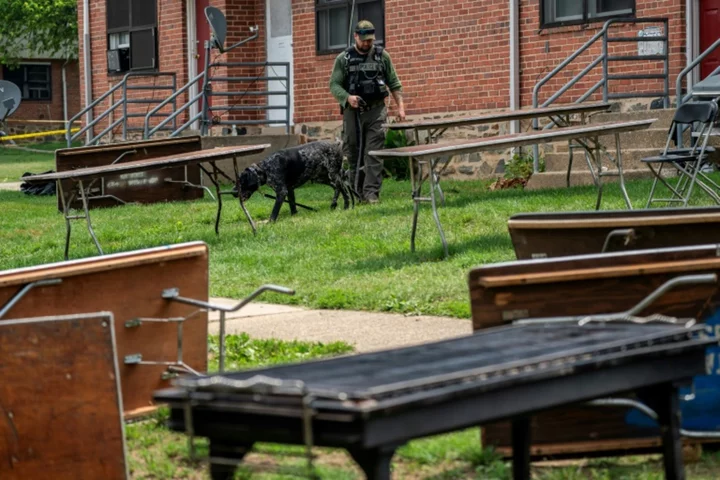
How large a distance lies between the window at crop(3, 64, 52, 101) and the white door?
24.9 meters

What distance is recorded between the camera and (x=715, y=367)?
15.7 ft

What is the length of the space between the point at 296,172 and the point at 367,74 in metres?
1.38

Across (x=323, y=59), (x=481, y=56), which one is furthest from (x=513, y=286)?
(x=323, y=59)

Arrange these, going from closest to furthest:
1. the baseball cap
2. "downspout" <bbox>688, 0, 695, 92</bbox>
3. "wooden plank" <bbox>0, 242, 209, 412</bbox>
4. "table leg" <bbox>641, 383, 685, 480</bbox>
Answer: "table leg" <bbox>641, 383, 685, 480</bbox>, "wooden plank" <bbox>0, 242, 209, 412</bbox>, the baseball cap, "downspout" <bbox>688, 0, 695, 92</bbox>

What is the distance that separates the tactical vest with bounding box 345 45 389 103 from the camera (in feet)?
46.7

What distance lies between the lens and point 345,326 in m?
7.73

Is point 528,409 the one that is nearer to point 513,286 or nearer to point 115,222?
point 513,286

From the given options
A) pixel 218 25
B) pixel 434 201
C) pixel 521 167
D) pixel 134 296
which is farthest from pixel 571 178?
pixel 134 296

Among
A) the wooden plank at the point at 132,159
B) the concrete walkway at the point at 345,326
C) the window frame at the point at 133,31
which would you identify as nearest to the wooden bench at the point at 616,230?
the concrete walkway at the point at 345,326

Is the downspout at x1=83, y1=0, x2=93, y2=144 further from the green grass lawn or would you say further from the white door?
the green grass lawn

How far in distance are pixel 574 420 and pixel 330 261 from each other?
5.71 metres

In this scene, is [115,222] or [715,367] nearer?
[715,367]

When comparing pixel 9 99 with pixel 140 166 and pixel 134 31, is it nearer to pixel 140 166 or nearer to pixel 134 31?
pixel 134 31

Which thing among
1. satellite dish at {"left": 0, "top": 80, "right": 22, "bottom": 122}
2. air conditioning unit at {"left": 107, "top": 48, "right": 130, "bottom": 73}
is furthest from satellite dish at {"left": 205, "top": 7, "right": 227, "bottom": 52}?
air conditioning unit at {"left": 107, "top": 48, "right": 130, "bottom": 73}
